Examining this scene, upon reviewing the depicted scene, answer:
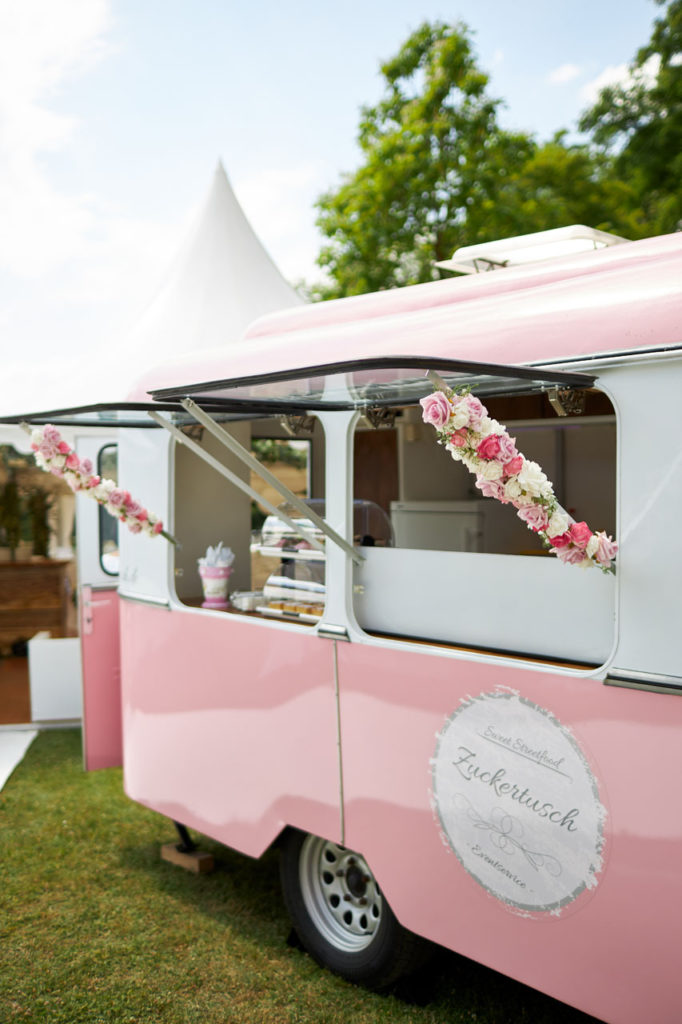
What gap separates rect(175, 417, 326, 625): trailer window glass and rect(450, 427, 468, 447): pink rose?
4.17 feet

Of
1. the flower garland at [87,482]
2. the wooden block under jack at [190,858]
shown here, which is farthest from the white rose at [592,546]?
the wooden block under jack at [190,858]

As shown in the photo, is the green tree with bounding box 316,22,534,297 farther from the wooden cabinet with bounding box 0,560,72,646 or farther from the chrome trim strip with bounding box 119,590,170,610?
the chrome trim strip with bounding box 119,590,170,610

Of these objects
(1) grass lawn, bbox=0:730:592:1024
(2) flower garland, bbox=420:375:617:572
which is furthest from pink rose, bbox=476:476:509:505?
(1) grass lawn, bbox=0:730:592:1024

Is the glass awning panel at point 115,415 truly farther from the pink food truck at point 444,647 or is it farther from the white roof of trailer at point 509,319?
the white roof of trailer at point 509,319

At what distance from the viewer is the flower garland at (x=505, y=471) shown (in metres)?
2.51

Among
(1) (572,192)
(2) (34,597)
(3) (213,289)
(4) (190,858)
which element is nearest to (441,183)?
(1) (572,192)

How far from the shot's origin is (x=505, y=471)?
254cm

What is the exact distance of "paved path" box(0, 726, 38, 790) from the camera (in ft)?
21.7

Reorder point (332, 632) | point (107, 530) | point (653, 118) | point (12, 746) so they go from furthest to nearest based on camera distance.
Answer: point (653, 118) < point (12, 746) < point (107, 530) < point (332, 632)

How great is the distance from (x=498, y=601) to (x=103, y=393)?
5681mm

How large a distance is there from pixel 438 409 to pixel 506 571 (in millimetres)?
784

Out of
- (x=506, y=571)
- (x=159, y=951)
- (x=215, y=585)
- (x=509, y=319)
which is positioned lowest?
(x=159, y=951)

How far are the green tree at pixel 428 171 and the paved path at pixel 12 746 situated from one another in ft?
31.3

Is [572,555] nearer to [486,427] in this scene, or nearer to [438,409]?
[486,427]
